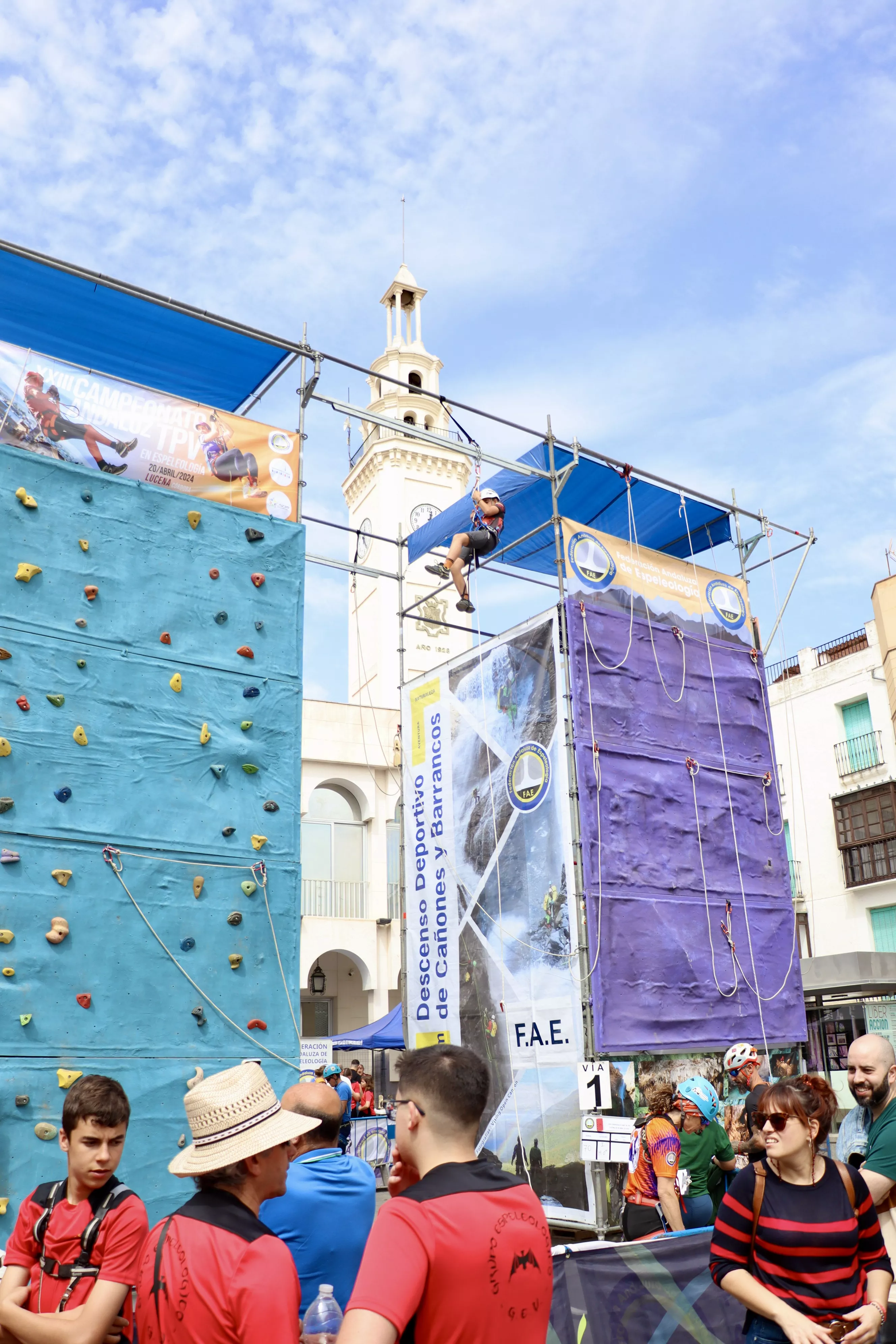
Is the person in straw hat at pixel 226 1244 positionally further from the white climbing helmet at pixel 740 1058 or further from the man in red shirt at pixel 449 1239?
the white climbing helmet at pixel 740 1058

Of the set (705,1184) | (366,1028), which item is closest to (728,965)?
(705,1184)

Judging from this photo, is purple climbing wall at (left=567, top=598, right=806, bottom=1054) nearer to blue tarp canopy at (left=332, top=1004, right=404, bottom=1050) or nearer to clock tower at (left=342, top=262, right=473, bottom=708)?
blue tarp canopy at (left=332, top=1004, right=404, bottom=1050)

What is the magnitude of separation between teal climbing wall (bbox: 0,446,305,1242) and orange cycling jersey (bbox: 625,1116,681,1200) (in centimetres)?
298

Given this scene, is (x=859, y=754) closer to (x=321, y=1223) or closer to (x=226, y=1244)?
(x=321, y=1223)

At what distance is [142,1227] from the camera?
10.8 feet

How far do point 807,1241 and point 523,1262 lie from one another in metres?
1.29

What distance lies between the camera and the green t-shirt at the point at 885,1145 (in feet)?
13.7

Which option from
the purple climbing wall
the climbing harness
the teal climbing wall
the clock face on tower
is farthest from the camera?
the clock face on tower

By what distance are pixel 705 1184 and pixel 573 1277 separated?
144 cm

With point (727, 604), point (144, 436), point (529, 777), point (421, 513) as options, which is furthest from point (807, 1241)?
point (421, 513)

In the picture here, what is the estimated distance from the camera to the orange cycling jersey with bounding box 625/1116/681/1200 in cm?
651

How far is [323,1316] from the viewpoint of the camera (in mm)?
3137

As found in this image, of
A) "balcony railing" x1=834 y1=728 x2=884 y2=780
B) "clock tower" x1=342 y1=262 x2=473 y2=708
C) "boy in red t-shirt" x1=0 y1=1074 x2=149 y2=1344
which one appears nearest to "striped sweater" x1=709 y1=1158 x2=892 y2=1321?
"boy in red t-shirt" x1=0 y1=1074 x2=149 y2=1344

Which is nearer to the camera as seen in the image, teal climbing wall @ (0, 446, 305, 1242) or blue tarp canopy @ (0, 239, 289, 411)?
teal climbing wall @ (0, 446, 305, 1242)
